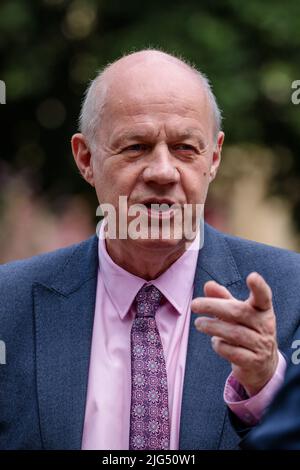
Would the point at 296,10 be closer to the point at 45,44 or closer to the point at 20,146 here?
the point at 45,44

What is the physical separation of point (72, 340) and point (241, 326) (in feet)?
2.85

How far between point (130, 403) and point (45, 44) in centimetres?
540

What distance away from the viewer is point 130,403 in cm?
357

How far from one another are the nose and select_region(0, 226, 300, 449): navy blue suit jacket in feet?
1.23

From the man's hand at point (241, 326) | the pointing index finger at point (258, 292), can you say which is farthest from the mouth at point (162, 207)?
the pointing index finger at point (258, 292)

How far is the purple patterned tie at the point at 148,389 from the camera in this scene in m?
3.48

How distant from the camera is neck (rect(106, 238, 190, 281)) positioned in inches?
148

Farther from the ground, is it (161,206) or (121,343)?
(161,206)

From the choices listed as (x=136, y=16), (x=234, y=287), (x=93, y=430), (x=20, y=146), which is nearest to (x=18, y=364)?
(x=93, y=430)

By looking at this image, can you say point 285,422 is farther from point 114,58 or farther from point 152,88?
point 114,58

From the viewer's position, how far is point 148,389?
3.55m
